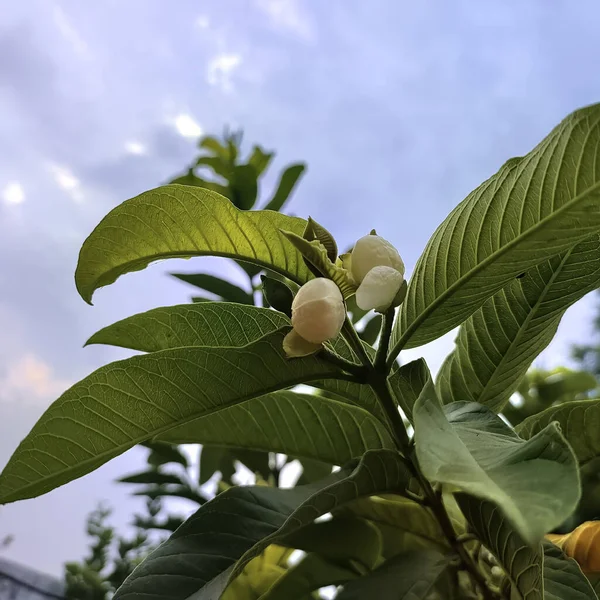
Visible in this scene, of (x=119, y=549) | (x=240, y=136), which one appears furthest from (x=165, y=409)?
(x=119, y=549)

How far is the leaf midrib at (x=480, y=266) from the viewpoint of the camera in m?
0.34

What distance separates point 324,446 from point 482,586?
0.17 metres

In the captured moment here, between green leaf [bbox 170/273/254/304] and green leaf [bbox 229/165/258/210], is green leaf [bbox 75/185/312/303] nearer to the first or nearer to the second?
green leaf [bbox 170/273/254/304]

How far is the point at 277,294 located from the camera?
38 cm

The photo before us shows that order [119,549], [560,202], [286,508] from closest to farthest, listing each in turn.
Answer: [560,202]
[286,508]
[119,549]

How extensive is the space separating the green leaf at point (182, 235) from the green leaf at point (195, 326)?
0.04 metres

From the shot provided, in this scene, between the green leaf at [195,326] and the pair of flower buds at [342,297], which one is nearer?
the pair of flower buds at [342,297]

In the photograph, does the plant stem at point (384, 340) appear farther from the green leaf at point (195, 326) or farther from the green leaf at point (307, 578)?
the green leaf at point (307, 578)

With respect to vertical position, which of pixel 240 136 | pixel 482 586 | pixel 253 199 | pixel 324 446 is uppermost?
pixel 240 136

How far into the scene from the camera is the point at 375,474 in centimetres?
40

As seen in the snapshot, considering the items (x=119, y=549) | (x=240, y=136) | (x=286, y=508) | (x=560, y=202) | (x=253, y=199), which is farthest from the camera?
(x=119, y=549)

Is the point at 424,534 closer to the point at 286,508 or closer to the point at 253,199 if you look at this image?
the point at 286,508

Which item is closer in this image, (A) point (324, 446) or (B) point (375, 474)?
(B) point (375, 474)

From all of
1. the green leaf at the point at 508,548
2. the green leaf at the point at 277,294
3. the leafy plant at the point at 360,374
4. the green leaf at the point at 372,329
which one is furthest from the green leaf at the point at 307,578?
the green leaf at the point at 372,329
